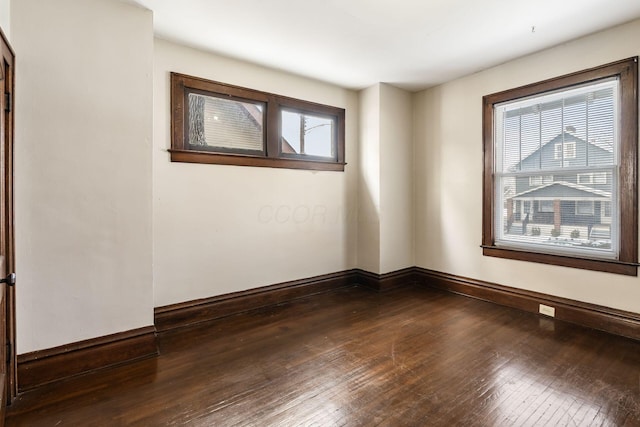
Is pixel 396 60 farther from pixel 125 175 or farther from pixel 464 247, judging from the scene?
pixel 125 175

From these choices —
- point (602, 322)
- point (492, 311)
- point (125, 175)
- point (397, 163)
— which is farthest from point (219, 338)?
point (602, 322)

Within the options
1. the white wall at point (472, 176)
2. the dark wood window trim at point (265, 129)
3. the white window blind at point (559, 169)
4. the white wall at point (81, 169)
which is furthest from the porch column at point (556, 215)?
the white wall at point (81, 169)

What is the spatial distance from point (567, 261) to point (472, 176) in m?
1.31

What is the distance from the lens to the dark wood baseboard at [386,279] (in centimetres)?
414

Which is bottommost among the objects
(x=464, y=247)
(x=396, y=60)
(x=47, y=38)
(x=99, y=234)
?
(x=464, y=247)

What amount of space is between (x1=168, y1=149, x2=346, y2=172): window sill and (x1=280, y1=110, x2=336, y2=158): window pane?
0.13m

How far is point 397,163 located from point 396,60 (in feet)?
4.38

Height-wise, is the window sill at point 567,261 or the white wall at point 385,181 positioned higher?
the white wall at point 385,181

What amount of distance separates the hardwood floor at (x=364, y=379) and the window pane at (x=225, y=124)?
1.81 m

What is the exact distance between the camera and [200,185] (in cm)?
313

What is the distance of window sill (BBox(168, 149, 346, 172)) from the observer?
3.03 m

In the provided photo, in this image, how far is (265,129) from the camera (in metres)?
3.57

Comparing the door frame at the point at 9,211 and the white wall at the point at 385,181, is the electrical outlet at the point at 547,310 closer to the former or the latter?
the white wall at the point at 385,181

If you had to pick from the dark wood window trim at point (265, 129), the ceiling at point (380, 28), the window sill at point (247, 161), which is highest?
the ceiling at point (380, 28)
